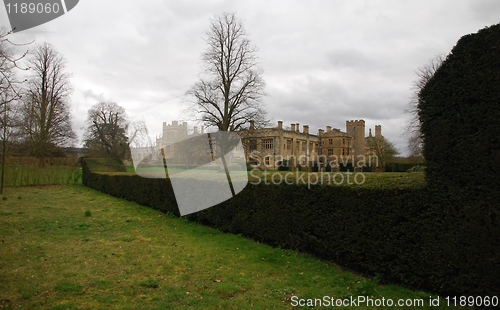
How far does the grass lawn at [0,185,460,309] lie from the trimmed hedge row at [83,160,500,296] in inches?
11.3

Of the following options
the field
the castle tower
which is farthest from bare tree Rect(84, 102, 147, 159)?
the castle tower

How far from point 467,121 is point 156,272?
5352 millimetres

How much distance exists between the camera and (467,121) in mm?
3973

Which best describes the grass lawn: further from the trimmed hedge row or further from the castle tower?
the castle tower

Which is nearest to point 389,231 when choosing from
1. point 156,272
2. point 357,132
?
point 156,272

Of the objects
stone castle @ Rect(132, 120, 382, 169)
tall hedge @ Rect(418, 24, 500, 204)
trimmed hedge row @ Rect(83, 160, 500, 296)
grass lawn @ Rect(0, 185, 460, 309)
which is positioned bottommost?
grass lawn @ Rect(0, 185, 460, 309)

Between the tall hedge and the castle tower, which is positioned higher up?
the castle tower

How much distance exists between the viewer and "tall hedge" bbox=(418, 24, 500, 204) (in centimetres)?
373

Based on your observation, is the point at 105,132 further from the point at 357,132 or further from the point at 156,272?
the point at 357,132

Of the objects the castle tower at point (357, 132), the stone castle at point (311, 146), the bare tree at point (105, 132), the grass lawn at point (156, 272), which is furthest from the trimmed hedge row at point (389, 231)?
the castle tower at point (357, 132)

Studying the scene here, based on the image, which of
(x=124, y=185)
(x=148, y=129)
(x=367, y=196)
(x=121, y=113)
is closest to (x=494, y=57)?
(x=367, y=196)

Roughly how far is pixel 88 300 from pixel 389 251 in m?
4.49

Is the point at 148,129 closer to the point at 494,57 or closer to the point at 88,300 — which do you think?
the point at 88,300

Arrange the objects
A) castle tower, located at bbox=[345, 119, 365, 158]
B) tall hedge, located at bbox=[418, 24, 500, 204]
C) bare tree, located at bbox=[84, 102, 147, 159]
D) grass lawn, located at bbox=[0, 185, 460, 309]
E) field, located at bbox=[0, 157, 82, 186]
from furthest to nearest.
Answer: castle tower, located at bbox=[345, 119, 365, 158]
bare tree, located at bbox=[84, 102, 147, 159]
field, located at bbox=[0, 157, 82, 186]
grass lawn, located at bbox=[0, 185, 460, 309]
tall hedge, located at bbox=[418, 24, 500, 204]
